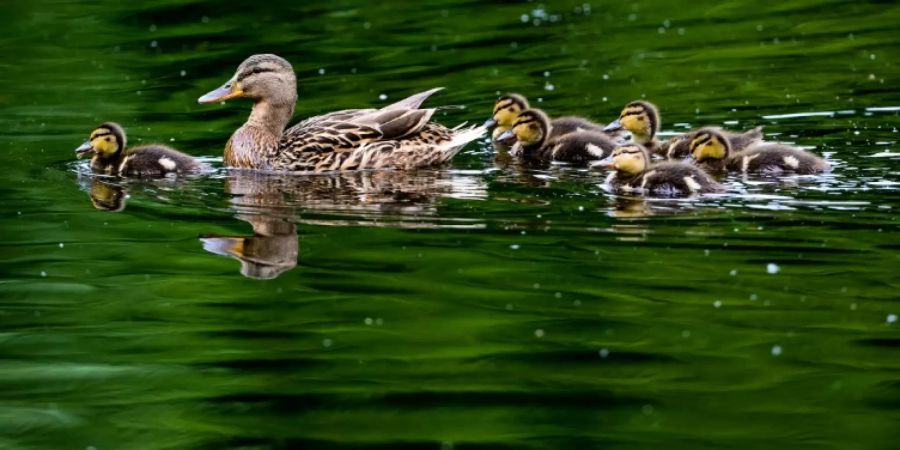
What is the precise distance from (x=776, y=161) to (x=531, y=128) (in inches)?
67.3

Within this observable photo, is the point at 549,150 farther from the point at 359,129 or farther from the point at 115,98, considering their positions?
the point at 115,98

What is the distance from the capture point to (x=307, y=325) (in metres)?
5.57

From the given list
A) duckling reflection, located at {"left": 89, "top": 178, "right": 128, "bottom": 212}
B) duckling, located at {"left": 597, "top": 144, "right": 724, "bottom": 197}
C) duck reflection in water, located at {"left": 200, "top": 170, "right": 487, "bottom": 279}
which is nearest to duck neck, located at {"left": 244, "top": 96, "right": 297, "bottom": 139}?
duck reflection in water, located at {"left": 200, "top": 170, "right": 487, "bottom": 279}

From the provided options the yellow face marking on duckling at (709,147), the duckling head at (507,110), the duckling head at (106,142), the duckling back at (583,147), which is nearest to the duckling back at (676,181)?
the yellow face marking on duckling at (709,147)

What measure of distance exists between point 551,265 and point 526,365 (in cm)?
115

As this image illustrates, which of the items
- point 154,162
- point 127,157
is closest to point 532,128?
point 154,162

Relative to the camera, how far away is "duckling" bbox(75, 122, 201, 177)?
8641 mm

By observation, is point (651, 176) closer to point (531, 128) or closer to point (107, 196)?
point (531, 128)

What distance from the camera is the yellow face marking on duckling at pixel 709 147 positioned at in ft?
27.0

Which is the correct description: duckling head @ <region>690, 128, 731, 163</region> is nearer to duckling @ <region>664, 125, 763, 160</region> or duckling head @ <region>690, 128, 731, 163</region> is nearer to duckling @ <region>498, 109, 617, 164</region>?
duckling @ <region>664, 125, 763, 160</region>

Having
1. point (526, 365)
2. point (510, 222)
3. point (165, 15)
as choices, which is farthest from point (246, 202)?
point (165, 15)

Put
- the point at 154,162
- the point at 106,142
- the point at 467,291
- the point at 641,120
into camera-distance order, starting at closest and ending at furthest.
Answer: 1. the point at 467,291
2. the point at 154,162
3. the point at 106,142
4. the point at 641,120

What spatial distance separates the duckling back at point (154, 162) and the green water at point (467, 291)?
108 millimetres

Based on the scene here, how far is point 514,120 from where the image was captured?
9.31 meters
